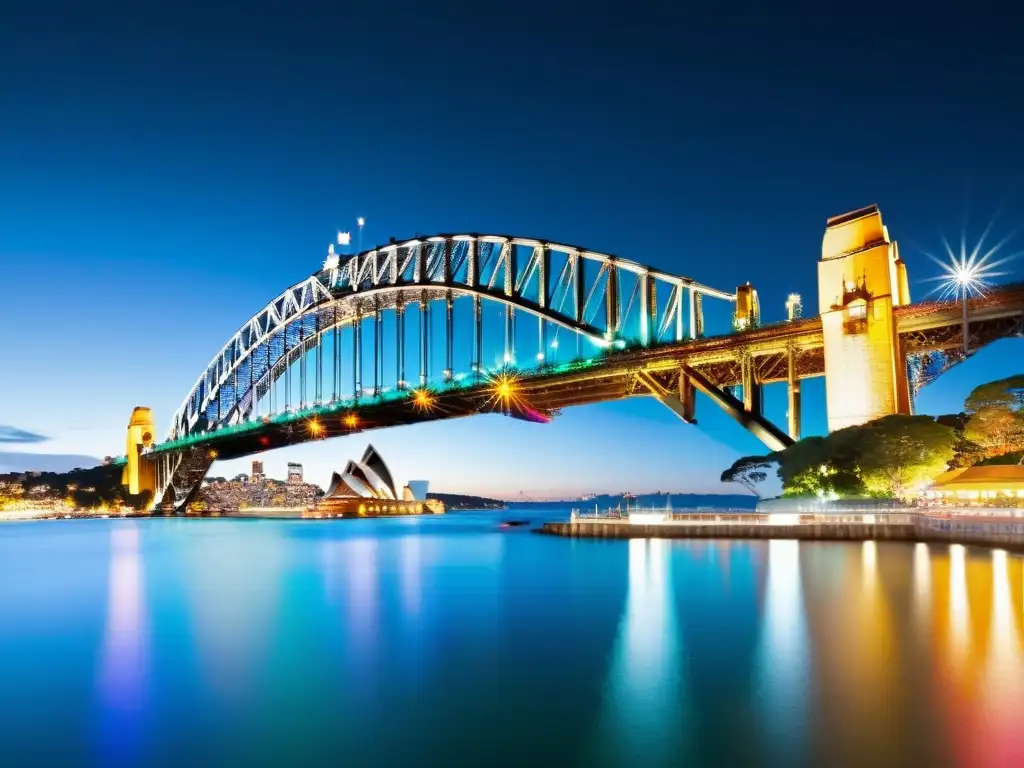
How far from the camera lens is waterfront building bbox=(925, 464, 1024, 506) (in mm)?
30672

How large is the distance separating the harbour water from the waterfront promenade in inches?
86.5

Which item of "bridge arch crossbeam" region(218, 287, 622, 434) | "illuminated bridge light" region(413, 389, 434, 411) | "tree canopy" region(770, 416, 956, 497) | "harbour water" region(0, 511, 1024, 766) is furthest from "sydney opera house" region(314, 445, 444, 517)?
"harbour water" region(0, 511, 1024, 766)

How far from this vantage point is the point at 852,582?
22234 millimetres

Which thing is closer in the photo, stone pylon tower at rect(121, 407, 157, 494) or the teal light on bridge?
the teal light on bridge

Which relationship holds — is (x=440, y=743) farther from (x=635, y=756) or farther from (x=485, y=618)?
(x=485, y=618)

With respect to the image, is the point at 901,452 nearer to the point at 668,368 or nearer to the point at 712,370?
the point at 712,370

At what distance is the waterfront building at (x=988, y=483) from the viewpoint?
30672mm

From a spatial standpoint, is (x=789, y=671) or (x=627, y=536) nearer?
(x=789, y=671)

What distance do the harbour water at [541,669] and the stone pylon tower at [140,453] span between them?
9494cm

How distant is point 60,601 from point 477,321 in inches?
1904

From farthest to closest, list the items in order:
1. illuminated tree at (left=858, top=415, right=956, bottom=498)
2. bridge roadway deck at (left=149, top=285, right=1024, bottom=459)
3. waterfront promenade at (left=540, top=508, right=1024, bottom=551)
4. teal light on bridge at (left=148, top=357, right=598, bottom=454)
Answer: teal light on bridge at (left=148, top=357, right=598, bottom=454) < bridge roadway deck at (left=149, top=285, right=1024, bottom=459) < illuminated tree at (left=858, top=415, right=956, bottom=498) < waterfront promenade at (left=540, top=508, right=1024, bottom=551)

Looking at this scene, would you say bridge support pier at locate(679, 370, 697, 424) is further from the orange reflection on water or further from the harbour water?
the orange reflection on water

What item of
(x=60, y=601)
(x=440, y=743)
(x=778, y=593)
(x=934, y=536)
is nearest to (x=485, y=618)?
(x=778, y=593)

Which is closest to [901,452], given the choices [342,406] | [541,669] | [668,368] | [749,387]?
[749,387]
